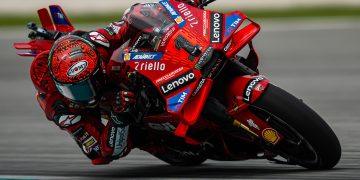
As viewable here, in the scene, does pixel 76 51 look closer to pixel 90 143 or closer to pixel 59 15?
pixel 90 143

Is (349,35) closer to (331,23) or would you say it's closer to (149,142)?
(331,23)

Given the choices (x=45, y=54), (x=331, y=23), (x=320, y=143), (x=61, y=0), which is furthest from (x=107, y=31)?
(x=61, y=0)

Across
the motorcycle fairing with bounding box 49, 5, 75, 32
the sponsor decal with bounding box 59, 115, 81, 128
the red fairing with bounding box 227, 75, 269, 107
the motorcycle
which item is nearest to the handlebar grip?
the motorcycle

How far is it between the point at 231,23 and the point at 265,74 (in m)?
6.73

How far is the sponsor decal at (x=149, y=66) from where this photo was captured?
17.2 feet

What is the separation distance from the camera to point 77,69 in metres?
5.36

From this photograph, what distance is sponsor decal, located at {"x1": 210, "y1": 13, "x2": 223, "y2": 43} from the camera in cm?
523

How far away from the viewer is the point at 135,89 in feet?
18.0

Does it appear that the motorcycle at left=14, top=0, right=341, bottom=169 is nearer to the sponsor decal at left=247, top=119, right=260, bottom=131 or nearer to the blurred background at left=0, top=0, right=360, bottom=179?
the sponsor decal at left=247, top=119, right=260, bottom=131

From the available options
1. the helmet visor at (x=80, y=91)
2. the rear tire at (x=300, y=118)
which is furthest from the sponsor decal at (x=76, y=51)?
the rear tire at (x=300, y=118)

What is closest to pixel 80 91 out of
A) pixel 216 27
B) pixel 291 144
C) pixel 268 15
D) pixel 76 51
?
pixel 76 51

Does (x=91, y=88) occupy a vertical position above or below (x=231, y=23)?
below

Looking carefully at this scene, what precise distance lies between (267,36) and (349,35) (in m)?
1.44

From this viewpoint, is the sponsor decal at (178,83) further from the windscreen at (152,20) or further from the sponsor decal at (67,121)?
the sponsor decal at (67,121)
